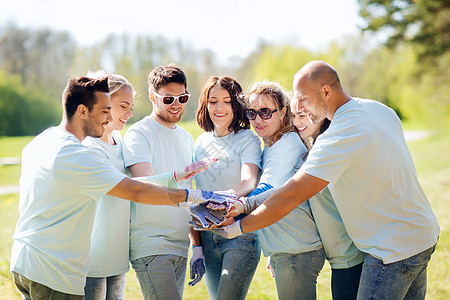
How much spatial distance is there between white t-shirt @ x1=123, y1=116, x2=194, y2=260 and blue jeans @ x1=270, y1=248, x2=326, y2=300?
2.75ft

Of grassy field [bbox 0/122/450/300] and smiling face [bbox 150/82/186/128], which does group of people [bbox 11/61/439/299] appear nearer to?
smiling face [bbox 150/82/186/128]

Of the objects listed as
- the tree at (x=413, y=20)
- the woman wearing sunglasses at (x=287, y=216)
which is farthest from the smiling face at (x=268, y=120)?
the tree at (x=413, y=20)

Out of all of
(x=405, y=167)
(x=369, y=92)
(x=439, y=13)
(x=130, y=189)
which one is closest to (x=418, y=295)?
(x=405, y=167)

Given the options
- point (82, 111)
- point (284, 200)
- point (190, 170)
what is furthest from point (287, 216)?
point (82, 111)

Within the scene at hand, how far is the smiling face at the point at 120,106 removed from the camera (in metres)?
3.88

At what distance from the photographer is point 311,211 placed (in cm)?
366

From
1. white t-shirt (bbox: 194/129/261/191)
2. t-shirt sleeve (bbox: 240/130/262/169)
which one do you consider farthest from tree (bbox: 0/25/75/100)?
t-shirt sleeve (bbox: 240/130/262/169)

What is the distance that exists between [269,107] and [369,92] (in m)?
46.6

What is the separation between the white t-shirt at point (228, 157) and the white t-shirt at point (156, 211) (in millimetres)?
222

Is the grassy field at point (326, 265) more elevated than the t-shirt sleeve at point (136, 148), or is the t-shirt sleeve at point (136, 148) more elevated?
the t-shirt sleeve at point (136, 148)

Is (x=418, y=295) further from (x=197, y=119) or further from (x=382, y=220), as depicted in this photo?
(x=197, y=119)

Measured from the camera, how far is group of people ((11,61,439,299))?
3154 mm

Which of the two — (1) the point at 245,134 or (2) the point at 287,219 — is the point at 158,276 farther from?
(1) the point at 245,134

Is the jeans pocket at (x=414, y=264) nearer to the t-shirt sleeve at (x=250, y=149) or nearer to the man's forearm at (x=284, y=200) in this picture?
the man's forearm at (x=284, y=200)
